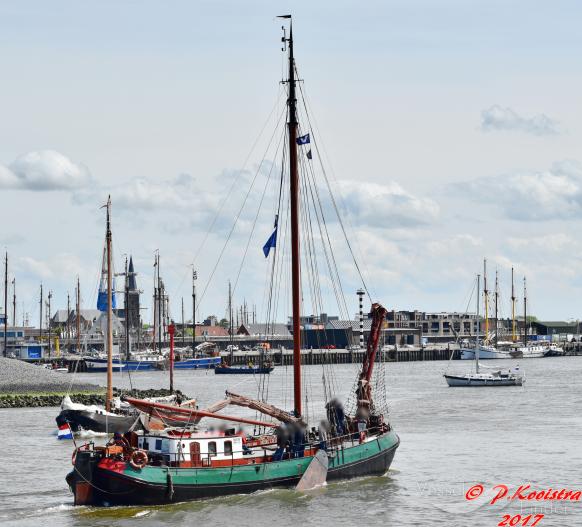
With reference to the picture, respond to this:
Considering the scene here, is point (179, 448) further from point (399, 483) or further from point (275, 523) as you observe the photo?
point (399, 483)

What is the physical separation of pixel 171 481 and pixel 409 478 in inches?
528

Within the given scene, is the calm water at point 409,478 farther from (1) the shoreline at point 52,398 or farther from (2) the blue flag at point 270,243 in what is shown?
(2) the blue flag at point 270,243

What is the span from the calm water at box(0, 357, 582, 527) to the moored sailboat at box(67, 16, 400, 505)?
59 cm

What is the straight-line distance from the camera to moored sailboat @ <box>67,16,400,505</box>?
41.0 meters

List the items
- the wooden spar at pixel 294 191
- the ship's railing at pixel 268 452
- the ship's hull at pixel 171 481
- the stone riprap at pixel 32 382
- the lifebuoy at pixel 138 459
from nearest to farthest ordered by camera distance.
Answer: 1. the lifebuoy at pixel 138 459
2. the ship's hull at pixel 171 481
3. the ship's railing at pixel 268 452
4. the wooden spar at pixel 294 191
5. the stone riprap at pixel 32 382

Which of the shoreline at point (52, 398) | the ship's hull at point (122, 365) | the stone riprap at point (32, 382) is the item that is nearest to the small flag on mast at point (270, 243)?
the shoreline at point (52, 398)

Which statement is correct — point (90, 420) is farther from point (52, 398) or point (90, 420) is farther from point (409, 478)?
point (52, 398)

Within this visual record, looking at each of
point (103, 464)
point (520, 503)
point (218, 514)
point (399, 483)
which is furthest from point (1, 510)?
point (520, 503)

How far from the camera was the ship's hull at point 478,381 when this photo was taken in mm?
120625

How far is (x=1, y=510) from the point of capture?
43406 mm

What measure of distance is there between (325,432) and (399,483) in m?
5.22

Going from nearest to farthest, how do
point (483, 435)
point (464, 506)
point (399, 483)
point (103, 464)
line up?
1. point (103, 464)
2. point (464, 506)
3. point (399, 483)
4. point (483, 435)

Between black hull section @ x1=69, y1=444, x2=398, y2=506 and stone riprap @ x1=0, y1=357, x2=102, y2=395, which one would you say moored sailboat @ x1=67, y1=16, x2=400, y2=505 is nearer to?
black hull section @ x1=69, y1=444, x2=398, y2=506

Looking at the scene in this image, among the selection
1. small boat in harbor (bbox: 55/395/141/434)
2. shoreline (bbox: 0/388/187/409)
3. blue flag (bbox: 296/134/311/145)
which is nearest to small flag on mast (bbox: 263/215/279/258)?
blue flag (bbox: 296/134/311/145)
